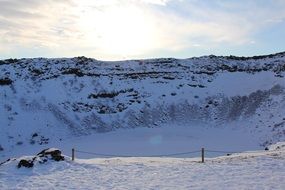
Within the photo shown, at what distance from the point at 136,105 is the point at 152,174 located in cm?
2969

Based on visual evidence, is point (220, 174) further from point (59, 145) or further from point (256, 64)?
point (256, 64)

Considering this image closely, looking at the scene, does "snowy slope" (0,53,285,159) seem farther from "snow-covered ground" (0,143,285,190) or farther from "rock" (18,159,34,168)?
"rock" (18,159,34,168)

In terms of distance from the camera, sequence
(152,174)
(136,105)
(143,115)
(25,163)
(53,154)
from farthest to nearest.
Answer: (136,105) < (143,115) < (53,154) < (25,163) < (152,174)

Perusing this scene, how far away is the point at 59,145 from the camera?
3856 cm

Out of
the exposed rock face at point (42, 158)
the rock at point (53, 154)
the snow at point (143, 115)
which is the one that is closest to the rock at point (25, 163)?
the exposed rock face at point (42, 158)

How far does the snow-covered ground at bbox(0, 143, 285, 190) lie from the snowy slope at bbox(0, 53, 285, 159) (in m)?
14.3

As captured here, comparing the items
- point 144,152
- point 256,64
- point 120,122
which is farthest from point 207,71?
point 144,152

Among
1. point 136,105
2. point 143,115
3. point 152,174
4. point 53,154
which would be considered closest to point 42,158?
point 53,154

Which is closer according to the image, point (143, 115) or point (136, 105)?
point (143, 115)

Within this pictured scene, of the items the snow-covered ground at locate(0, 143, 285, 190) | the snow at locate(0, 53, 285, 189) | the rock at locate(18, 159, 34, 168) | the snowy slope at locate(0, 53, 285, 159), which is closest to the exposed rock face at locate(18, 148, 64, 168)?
the rock at locate(18, 159, 34, 168)

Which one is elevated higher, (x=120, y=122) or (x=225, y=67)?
(x=225, y=67)

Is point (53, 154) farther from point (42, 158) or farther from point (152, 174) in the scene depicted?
point (152, 174)

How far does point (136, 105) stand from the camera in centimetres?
4875

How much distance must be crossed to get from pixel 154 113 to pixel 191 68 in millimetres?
16786
